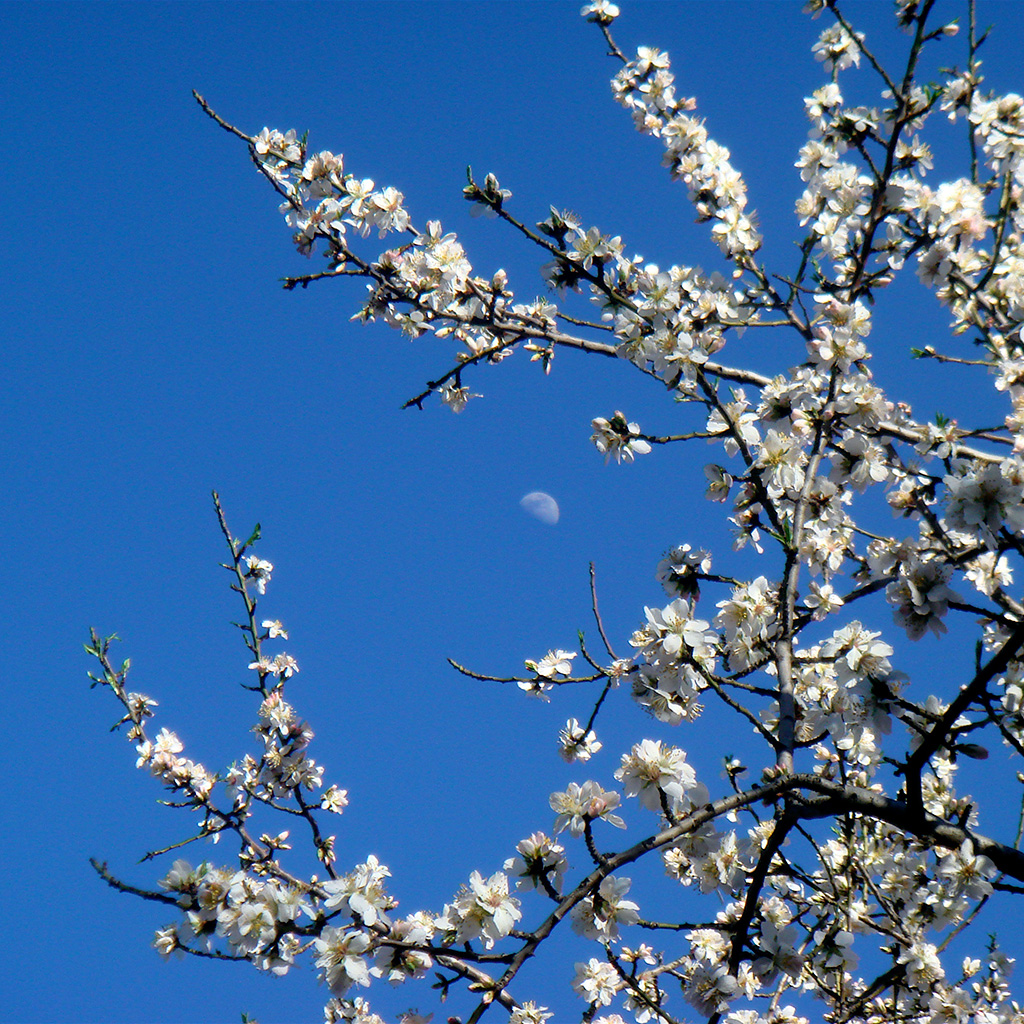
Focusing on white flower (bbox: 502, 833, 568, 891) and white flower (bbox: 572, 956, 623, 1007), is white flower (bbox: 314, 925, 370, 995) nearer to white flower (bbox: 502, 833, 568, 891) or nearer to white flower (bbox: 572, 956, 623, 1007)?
white flower (bbox: 502, 833, 568, 891)

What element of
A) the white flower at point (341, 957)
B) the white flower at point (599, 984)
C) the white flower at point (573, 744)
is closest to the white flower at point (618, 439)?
the white flower at point (573, 744)

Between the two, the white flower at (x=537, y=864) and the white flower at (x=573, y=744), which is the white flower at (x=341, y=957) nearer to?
the white flower at (x=537, y=864)

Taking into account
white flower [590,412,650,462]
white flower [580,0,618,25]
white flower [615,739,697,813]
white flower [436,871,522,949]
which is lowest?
white flower [436,871,522,949]

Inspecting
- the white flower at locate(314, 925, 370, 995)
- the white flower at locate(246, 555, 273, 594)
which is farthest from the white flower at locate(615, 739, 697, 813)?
the white flower at locate(246, 555, 273, 594)

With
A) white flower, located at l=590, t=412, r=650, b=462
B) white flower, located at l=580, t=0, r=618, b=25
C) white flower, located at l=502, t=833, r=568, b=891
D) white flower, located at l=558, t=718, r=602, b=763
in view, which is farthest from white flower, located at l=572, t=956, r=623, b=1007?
white flower, located at l=580, t=0, r=618, b=25

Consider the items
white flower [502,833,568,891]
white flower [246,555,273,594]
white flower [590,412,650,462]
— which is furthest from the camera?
white flower [246,555,273,594]

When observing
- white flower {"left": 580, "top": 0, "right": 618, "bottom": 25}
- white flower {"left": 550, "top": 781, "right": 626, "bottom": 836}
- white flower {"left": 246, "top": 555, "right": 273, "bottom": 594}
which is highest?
white flower {"left": 580, "top": 0, "right": 618, "bottom": 25}

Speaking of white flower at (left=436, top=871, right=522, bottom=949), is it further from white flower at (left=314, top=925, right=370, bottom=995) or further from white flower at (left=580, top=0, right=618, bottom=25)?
white flower at (left=580, top=0, right=618, bottom=25)

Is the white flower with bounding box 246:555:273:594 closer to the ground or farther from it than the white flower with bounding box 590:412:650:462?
farther from it

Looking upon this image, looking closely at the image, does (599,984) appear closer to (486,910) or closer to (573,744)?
(573,744)

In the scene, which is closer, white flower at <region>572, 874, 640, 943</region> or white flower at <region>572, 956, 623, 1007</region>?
white flower at <region>572, 874, 640, 943</region>

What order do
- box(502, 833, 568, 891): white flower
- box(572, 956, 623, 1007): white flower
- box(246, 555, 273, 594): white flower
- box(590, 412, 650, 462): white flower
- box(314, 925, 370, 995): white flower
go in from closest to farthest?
box(314, 925, 370, 995): white flower, box(502, 833, 568, 891): white flower, box(590, 412, 650, 462): white flower, box(572, 956, 623, 1007): white flower, box(246, 555, 273, 594): white flower

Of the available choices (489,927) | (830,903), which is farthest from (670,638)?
(830,903)

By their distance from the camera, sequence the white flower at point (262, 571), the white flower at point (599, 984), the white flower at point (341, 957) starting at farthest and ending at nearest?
the white flower at point (262, 571), the white flower at point (599, 984), the white flower at point (341, 957)
